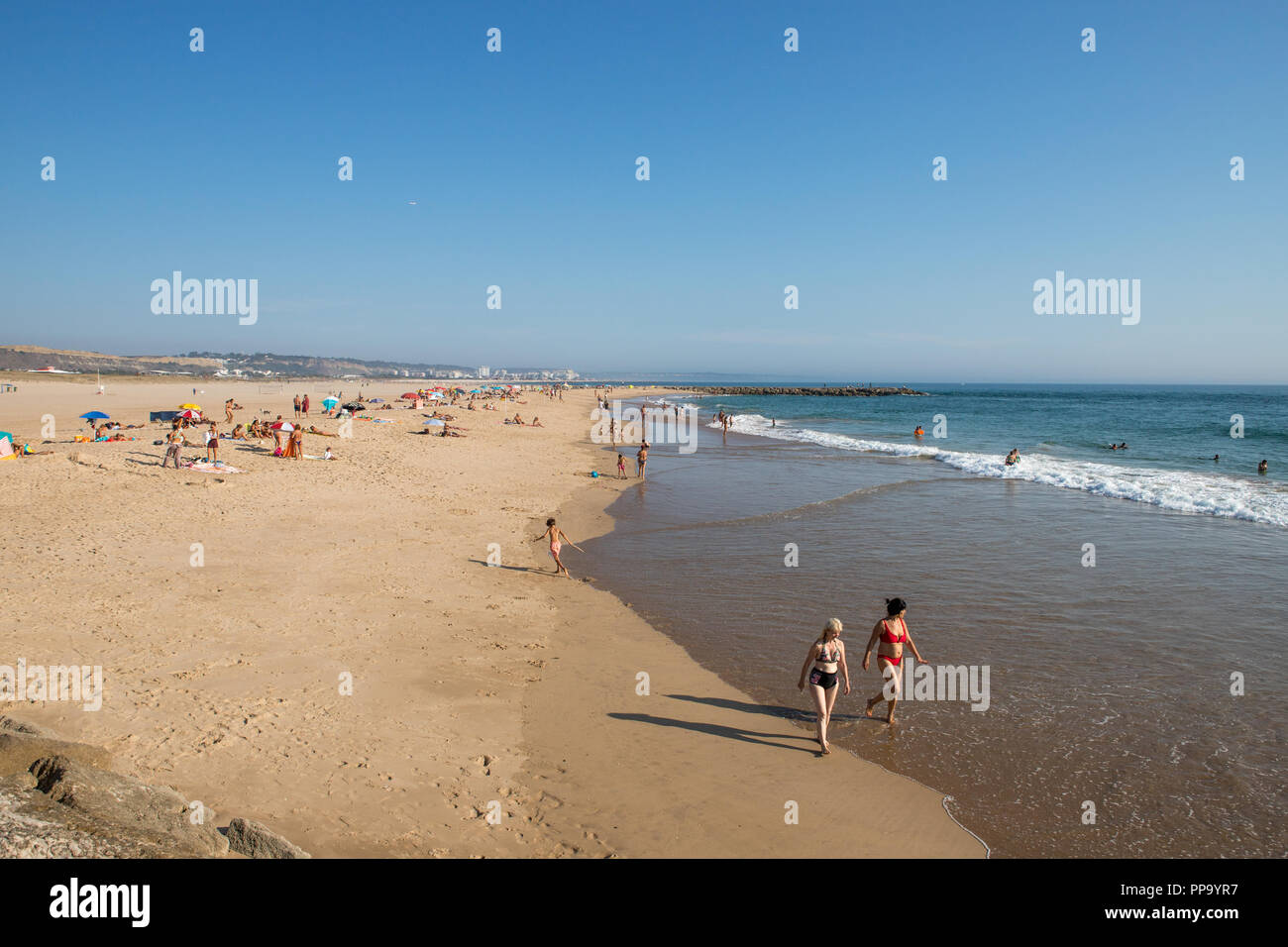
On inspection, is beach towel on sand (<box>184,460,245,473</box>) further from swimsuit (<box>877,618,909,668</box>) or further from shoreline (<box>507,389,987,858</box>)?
swimsuit (<box>877,618,909,668</box>)

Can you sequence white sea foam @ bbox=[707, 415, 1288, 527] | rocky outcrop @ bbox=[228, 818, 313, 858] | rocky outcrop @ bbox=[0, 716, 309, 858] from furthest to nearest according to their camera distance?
1. white sea foam @ bbox=[707, 415, 1288, 527]
2. rocky outcrop @ bbox=[228, 818, 313, 858]
3. rocky outcrop @ bbox=[0, 716, 309, 858]

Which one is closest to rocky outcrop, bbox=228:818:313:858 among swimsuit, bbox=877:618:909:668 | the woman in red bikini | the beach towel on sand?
the woman in red bikini

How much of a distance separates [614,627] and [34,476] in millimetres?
16462

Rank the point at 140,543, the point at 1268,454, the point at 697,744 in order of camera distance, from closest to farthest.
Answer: the point at 697,744 < the point at 140,543 < the point at 1268,454

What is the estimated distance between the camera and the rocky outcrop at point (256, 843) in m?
4.48

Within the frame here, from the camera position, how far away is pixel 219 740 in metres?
6.52

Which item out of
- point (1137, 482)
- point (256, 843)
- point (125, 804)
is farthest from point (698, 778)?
point (1137, 482)

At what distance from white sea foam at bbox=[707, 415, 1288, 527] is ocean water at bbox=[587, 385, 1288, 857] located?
20 centimetres

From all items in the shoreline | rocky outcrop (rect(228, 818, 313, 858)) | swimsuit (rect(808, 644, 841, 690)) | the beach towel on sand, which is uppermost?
the beach towel on sand

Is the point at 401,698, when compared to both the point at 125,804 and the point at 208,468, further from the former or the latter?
the point at 208,468

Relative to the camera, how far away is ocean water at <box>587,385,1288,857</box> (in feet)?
21.2

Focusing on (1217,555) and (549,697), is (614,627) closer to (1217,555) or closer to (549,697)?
(549,697)

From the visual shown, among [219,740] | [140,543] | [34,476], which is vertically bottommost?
[219,740]
